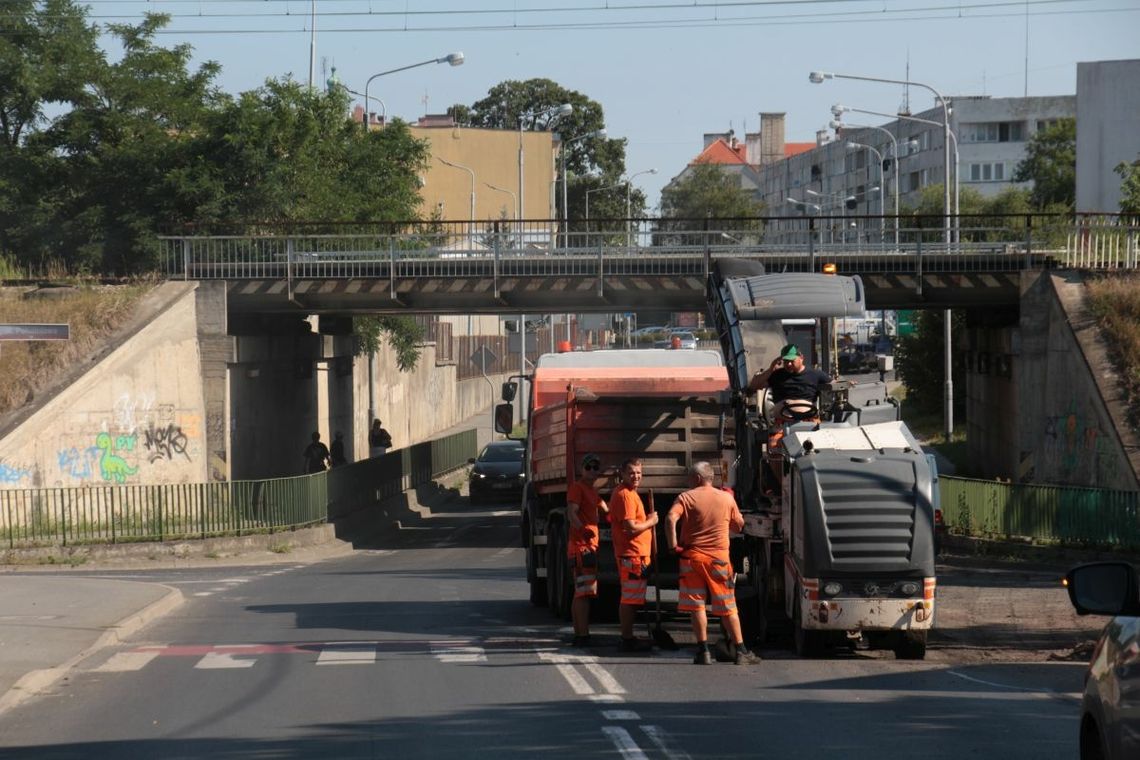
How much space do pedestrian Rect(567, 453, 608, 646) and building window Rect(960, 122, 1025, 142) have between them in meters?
90.6

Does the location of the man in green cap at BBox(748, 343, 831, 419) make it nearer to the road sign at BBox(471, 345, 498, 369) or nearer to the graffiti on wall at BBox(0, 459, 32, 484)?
the graffiti on wall at BBox(0, 459, 32, 484)

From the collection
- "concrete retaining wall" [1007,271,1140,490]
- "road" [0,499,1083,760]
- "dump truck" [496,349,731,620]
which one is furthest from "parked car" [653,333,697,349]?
"road" [0,499,1083,760]

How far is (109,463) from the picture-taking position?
31375 millimetres

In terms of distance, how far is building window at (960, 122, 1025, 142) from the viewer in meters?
100

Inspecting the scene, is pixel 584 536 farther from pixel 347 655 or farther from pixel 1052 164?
pixel 1052 164

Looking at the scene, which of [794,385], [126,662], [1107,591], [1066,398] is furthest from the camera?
[1066,398]

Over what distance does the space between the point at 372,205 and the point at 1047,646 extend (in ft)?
103

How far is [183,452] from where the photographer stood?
108 ft

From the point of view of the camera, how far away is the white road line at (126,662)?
542 inches

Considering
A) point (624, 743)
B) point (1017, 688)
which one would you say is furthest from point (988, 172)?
point (624, 743)

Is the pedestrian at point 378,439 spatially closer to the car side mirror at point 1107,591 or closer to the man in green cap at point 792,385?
the man in green cap at point 792,385

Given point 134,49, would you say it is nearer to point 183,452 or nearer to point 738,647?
point 183,452

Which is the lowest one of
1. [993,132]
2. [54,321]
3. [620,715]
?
[620,715]

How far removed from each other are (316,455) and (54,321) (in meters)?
8.44
